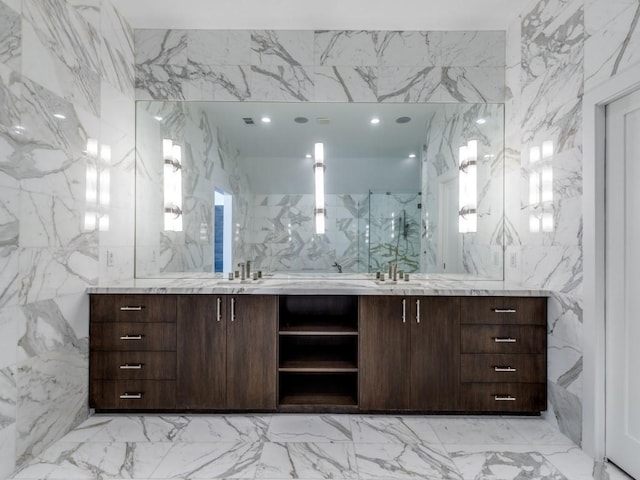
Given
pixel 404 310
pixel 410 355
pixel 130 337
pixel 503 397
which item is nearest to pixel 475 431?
pixel 503 397

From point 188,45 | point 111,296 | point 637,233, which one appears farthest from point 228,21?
point 637,233

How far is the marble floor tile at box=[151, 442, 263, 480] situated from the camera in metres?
1.78

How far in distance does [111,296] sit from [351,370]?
1636 millimetres

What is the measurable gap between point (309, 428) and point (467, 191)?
209cm

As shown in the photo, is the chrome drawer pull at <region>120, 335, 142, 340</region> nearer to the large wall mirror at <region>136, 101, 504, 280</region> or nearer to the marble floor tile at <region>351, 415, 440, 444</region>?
the large wall mirror at <region>136, 101, 504, 280</region>

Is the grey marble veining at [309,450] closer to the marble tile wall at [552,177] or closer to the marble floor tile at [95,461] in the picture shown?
the marble floor tile at [95,461]

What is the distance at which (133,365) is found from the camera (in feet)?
7.72

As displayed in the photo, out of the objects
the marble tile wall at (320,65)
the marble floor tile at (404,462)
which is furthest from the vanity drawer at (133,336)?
the marble tile wall at (320,65)

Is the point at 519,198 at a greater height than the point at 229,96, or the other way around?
the point at 229,96

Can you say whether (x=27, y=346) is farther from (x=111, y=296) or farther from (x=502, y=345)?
(x=502, y=345)

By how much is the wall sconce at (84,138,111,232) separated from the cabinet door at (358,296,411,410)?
6.01ft

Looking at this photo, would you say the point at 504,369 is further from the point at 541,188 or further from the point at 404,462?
the point at 541,188

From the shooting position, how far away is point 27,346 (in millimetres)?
1872

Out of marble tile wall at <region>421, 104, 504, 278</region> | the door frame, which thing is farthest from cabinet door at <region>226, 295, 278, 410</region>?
the door frame
